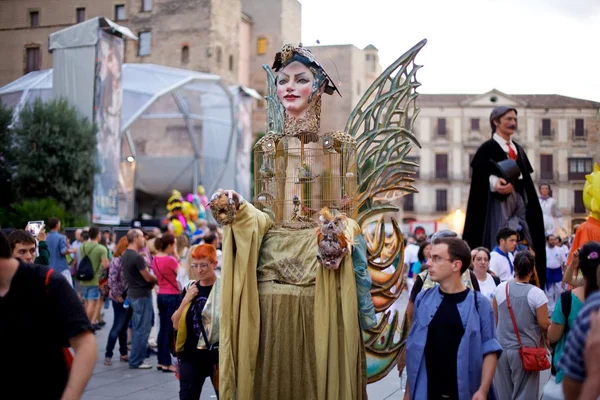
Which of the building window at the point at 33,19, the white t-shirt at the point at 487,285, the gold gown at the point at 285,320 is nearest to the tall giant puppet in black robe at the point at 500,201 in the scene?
the white t-shirt at the point at 487,285

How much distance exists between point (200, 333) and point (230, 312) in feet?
1.32

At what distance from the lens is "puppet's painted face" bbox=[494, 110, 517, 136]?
8.64 metres

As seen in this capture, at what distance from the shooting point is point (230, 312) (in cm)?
586

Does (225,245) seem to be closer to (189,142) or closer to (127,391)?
(127,391)

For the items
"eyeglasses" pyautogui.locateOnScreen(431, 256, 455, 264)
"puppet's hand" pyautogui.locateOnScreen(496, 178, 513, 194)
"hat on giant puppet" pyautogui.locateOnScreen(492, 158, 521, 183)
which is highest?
"hat on giant puppet" pyautogui.locateOnScreen(492, 158, 521, 183)

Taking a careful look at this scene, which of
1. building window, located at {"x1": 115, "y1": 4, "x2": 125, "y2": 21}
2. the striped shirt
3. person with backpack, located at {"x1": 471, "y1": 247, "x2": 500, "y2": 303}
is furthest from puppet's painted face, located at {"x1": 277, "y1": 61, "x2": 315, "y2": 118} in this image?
building window, located at {"x1": 115, "y1": 4, "x2": 125, "y2": 21}

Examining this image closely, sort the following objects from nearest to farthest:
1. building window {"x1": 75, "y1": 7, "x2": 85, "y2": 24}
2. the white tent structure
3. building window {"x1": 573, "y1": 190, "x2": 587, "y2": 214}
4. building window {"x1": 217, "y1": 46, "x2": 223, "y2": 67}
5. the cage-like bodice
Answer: the cage-like bodice < building window {"x1": 75, "y1": 7, "x2": 85, "y2": 24} < the white tent structure < building window {"x1": 573, "y1": 190, "x2": 587, "y2": 214} < building window {"x1": 217, "y1": 46, "x2": 223, "y2": 67}

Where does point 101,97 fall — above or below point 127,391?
above

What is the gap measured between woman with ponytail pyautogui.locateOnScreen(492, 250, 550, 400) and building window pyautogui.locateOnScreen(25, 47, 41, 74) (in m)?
30.1

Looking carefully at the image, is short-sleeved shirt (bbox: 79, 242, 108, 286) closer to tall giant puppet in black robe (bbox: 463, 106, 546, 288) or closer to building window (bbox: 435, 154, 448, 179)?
tall giant puppet in black robe (bbox: 463, 106, 546, 288)

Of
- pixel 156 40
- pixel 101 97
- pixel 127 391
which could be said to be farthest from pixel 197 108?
pixel 127 391

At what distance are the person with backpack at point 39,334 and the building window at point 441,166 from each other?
54.2 m

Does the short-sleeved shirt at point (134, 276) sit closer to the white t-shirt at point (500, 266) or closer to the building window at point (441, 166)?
the white t-shirt at point (500, 266)

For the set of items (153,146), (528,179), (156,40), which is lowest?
(528,179)
